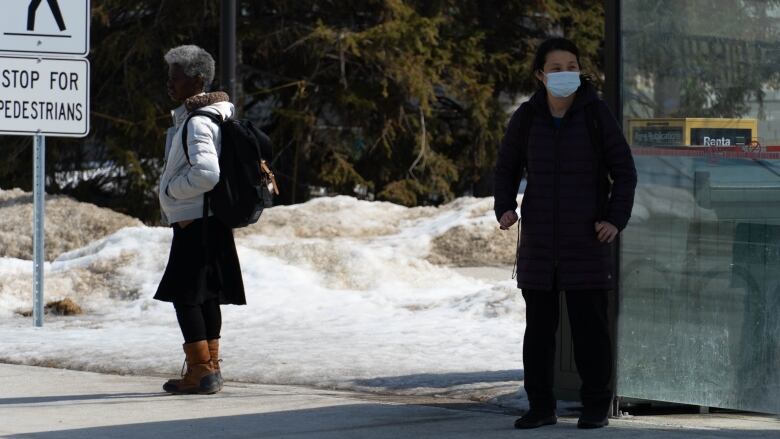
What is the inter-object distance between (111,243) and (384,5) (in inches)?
301

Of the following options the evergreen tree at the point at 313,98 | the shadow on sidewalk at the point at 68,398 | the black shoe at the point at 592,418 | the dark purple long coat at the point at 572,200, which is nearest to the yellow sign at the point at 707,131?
the dark purple long coat at the point at 572,200

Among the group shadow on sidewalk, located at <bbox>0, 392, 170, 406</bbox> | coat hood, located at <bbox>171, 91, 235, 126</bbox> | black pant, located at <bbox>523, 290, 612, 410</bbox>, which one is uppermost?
coat hood, located at <bbox>171, 91, 235, 126</bbox>

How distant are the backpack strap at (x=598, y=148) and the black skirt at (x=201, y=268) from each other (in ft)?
6.65

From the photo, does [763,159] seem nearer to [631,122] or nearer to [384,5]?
[631,122]

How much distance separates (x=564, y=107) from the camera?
6.10 meters

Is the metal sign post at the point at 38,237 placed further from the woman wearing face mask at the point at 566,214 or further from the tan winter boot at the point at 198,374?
the woman wearing face mask at the point at 566,214

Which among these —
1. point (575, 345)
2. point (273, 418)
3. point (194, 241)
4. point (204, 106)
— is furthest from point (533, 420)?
point (204, 106)

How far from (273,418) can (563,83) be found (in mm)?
1891

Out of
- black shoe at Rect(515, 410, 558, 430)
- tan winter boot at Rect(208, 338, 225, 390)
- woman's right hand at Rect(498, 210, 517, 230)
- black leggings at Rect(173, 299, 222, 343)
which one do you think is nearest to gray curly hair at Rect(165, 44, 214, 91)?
black leggings at Rect(173, 299, 222, 343)

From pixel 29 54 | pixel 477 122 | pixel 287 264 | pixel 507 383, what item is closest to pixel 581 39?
pixel 477 122

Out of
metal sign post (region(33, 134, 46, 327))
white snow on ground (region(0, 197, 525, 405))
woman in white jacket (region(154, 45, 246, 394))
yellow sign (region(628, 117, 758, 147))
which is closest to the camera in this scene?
yellow sign (region(628, 117, 758, 147))

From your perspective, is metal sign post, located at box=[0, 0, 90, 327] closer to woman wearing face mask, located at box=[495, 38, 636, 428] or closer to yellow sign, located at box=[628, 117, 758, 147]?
woman wearing face mask, located at box=[495, 38, 636, 428]

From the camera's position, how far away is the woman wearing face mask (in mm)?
5965

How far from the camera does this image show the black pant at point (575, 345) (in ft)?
19.9
